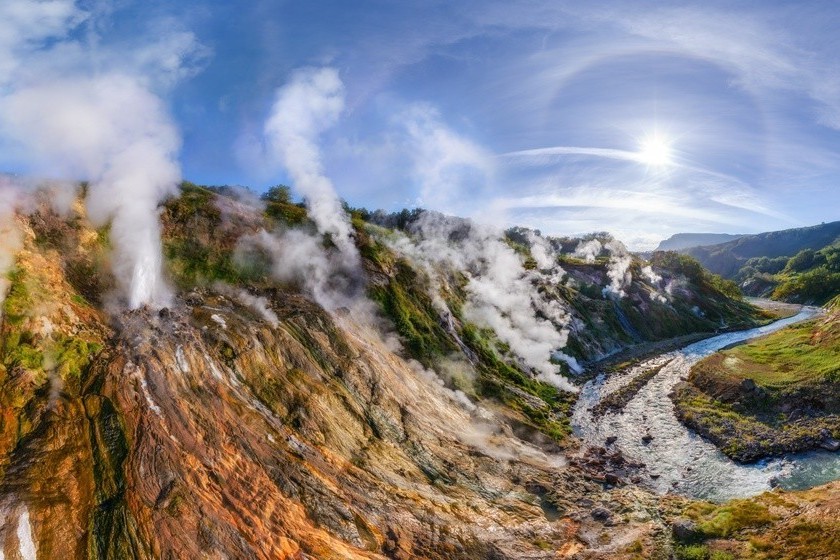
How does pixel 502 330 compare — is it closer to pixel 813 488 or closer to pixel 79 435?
pixel 813 488

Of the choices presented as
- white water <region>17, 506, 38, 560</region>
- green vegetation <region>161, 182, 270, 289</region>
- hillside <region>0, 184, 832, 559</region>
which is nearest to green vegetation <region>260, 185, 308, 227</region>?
hillside <region>0, 184, 832, 559</region>

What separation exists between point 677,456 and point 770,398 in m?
11.7

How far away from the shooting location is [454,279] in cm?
5259

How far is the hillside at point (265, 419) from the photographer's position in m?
15.6

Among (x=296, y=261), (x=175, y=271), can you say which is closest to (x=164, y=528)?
(x=175, y=271)

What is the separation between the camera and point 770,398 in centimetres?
3481

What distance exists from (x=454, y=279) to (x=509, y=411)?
70.0ft

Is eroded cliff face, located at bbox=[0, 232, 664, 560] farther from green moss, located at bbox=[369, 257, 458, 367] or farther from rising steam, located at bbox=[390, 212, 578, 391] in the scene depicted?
rising steam, located at bbox=[390, 212, 578, 391]

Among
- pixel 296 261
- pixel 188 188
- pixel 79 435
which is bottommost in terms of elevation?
pixel 79 435

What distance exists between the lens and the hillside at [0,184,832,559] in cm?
1558

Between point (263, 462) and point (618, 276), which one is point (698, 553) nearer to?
point (263, 462)

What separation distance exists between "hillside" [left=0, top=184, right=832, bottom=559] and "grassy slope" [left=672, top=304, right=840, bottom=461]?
994cm

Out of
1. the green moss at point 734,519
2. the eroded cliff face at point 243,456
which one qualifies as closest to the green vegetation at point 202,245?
the eroded cliff face at point 243,456

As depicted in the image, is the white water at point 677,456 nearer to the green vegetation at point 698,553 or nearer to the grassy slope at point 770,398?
the grassy slope at point 770,398
